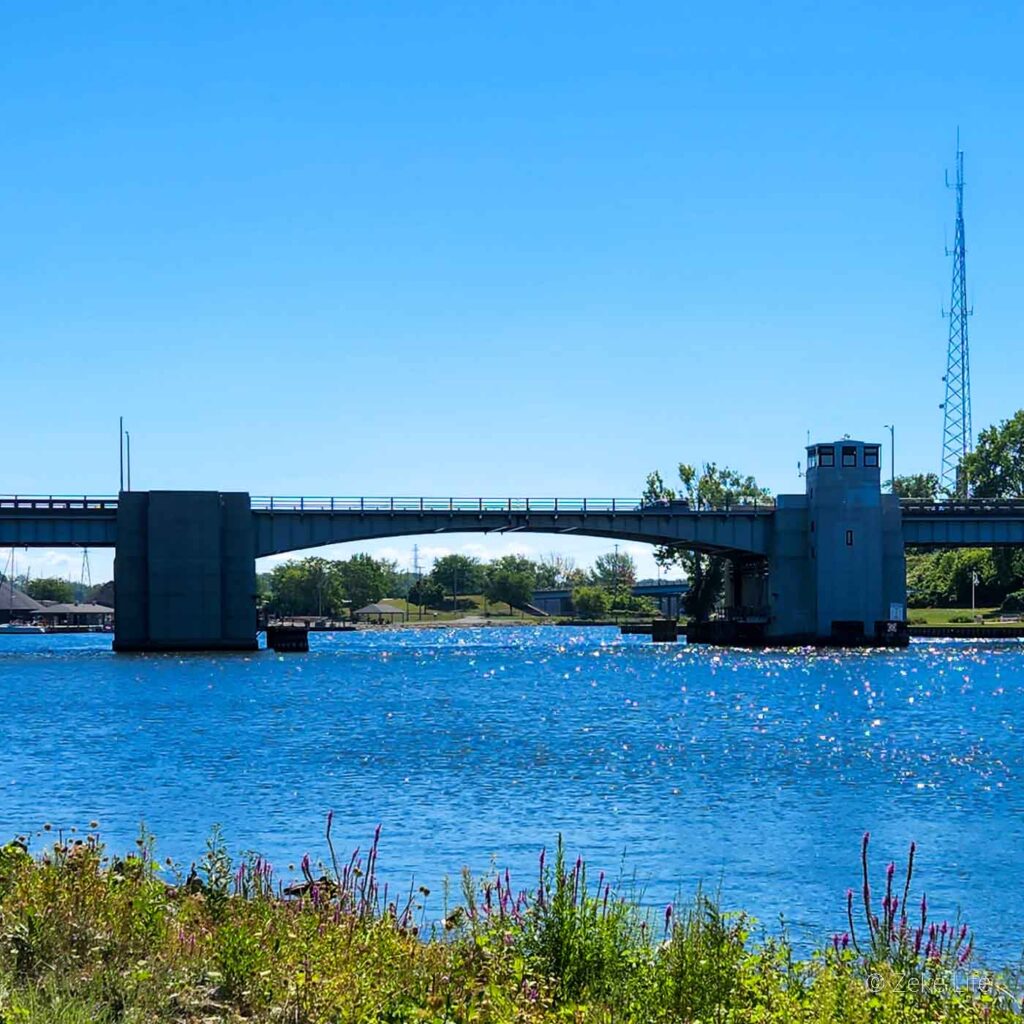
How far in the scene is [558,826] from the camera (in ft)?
100

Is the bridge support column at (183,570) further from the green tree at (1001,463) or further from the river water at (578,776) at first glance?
the green tree at (1001,463)

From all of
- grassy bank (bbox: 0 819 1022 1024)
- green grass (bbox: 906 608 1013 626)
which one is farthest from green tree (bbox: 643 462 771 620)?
grassy bank (bbox: 0 819 1022 1024)

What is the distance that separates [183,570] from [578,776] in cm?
6745

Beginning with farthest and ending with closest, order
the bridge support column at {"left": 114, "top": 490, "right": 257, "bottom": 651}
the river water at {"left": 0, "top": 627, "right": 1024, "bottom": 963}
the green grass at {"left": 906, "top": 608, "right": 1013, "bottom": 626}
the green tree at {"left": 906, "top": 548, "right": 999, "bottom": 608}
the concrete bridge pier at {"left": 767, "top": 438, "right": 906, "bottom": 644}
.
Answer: the green tree at {"left": 906, "top": 548, "right": 999, "bottom": 608}, the green grass at {"left": 906, "top": 608, "right": 1013, "bottom": 626}, the concrete bridge pier at {"left": 767, "top": 438, "right": 906, "bottom": 644}, the bridge support column at {"left": 114, "top": 490, "right": 257, "bottom": 651}, the river water at {"left": 0, "top": 627, "right": 1024, "bottom": 963}

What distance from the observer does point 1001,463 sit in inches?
7741

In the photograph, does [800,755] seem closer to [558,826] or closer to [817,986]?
[558,826]

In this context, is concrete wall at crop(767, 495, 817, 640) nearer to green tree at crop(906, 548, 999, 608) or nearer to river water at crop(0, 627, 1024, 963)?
river water at crop(0, 627, 1024, 963)

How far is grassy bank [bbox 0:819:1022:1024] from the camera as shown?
472 inches

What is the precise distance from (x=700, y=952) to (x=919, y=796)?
2376 cm

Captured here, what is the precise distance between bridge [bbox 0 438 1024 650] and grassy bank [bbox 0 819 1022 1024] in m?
89.4

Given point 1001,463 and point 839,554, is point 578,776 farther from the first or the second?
point 1001,463

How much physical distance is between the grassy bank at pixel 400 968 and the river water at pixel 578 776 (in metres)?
6.89

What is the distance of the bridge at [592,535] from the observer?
103000 mm

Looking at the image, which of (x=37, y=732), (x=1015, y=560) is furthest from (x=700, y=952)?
(x=1015, y=560)
